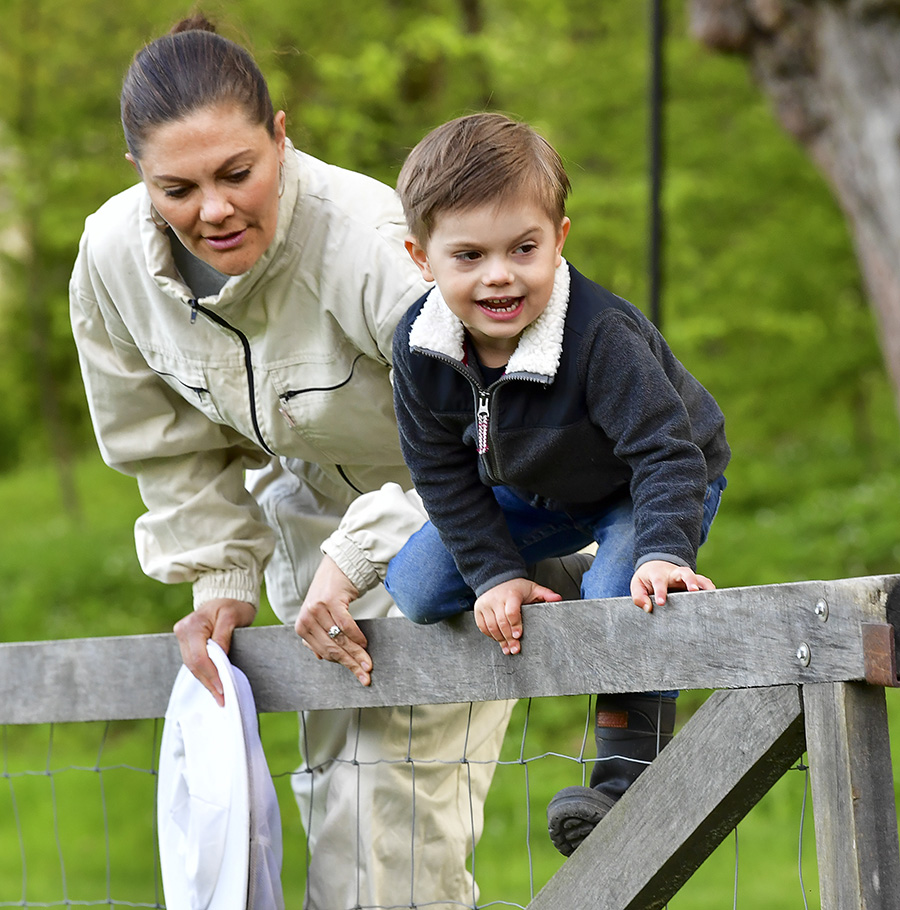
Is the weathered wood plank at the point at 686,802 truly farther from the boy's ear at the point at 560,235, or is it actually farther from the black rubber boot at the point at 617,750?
the boy's ear at the point at 560,235

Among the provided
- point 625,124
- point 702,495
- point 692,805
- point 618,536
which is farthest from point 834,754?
point 625,124

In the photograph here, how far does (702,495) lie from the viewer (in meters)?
1.69

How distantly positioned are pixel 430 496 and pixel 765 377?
8.18 metres

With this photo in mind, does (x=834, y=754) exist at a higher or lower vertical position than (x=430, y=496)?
lower

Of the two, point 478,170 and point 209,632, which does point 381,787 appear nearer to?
point 209,632

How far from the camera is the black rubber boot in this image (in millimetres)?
1787

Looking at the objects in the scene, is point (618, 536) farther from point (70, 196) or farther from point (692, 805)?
point (70, 196)

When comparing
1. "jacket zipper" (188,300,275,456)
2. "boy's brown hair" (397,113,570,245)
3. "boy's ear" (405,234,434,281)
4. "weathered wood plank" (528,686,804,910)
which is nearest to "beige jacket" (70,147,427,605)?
"jacket zipper" (188,300,275,456)

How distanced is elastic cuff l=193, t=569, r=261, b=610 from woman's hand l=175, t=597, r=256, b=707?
0.06 ft

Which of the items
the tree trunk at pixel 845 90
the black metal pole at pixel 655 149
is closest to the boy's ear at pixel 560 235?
the black metal pole at pixel 655 149

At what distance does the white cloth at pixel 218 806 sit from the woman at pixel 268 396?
7cm

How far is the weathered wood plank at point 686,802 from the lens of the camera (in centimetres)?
153

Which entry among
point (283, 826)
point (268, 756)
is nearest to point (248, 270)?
point (283, 826)

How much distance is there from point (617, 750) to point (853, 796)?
47 cm
